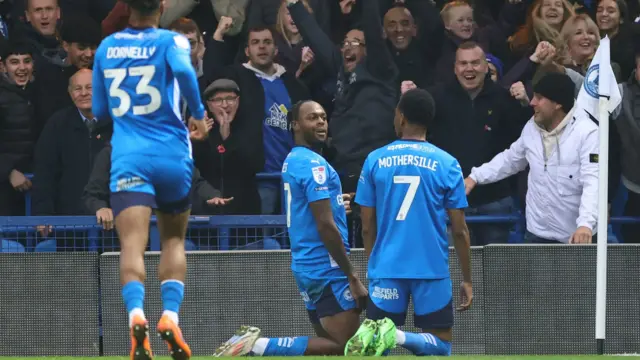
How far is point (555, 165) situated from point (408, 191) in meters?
3.24

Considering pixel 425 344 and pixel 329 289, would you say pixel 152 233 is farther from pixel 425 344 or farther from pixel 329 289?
pixel 425 344

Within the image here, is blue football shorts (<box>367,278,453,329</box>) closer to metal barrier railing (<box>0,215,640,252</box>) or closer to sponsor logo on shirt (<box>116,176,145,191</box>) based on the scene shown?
metal barrier railing (<box>0,215,640,252</box>)

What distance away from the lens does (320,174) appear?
10.7 meters

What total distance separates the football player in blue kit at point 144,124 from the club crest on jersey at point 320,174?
2.24 meters

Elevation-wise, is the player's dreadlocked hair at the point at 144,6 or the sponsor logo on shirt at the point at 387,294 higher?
the player's dreadlocked hair at the point at 144,6

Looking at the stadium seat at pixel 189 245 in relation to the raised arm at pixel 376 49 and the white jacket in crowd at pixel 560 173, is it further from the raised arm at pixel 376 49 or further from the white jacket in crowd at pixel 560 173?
the white jacket in crowd at pixel 560 173

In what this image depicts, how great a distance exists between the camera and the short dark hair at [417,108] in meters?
10.4

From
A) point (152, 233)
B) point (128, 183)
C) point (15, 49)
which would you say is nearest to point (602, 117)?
point (152, 233)

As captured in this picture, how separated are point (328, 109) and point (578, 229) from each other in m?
2.78

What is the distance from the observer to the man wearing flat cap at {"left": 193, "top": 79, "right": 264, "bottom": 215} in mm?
13148

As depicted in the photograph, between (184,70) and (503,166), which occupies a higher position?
(184,70)

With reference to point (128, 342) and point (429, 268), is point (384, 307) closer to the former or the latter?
point (429, 268)

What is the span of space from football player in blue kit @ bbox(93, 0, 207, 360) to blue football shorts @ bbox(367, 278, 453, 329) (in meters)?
2.28

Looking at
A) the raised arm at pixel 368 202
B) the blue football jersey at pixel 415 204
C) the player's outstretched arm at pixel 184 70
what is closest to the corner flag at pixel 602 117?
the blue football jersey at pixel 415 204
